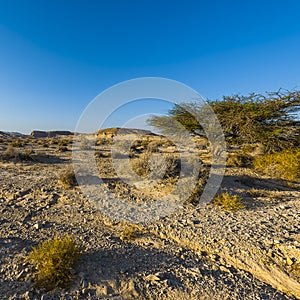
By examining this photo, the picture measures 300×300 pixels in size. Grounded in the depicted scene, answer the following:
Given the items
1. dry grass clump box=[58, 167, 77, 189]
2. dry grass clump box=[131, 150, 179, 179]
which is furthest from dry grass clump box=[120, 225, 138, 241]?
dry grass clump box=[58, 167, 77, 189]

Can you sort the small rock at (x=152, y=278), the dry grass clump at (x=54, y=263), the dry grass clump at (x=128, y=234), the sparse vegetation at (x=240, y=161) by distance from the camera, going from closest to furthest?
1. the dry grass clump at (x=54, y=263)
2. the small rock at (x=152, y=278)
3. the dry grass clump at (x=128, y=234)
4. the sparse vegetation at (x=240, y=161)

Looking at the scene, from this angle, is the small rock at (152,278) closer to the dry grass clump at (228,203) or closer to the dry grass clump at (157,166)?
the dry grass clump at (228,203)

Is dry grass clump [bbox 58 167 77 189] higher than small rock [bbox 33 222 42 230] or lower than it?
higher

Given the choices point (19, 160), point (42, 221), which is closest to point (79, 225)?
point (42, 221)

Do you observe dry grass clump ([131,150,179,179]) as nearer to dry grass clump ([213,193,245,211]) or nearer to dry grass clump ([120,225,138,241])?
dry grass clump ([213,193,245,211])

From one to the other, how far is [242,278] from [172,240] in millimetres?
1321

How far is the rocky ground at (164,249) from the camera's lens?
2.44 meters

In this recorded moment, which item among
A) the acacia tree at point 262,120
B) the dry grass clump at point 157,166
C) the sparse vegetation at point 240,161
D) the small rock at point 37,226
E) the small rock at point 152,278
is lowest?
the small rock at point 152,278

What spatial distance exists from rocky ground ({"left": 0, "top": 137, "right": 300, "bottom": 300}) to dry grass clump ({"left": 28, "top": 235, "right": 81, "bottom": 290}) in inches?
4.1

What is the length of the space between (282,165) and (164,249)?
7205 mm

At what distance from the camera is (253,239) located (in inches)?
135

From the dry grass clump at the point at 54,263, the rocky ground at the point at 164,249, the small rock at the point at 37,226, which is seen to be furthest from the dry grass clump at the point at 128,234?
the small rock at the point at 37,226

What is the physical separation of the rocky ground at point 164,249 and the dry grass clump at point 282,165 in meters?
2.44

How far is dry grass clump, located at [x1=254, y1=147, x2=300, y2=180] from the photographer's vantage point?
24.2 ft
